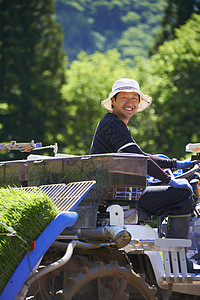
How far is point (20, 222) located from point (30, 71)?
80.8 ft

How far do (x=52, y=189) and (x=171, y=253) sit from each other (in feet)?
3.78

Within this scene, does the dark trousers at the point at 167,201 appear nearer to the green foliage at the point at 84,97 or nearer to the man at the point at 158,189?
the man at the point at 158,189

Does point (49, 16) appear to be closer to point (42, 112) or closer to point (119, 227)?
point (42, 112)

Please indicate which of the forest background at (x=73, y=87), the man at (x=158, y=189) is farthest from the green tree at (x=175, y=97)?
the man at (x=158, y=189)

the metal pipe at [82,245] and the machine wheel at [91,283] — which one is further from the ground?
the metal pipe at [82,245]

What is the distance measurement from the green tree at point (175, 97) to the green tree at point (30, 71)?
172 inches

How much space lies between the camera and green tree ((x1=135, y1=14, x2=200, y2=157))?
2433 cm

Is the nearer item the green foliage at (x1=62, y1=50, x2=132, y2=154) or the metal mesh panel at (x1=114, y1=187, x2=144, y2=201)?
the metal mesh panel at (x1=114, y1=187, x2=144, y2=201)

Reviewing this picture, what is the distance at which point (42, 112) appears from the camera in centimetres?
2739

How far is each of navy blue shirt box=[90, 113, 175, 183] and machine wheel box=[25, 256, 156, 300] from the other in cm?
82

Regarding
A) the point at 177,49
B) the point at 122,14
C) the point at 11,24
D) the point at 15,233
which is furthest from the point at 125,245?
the point at 122,14

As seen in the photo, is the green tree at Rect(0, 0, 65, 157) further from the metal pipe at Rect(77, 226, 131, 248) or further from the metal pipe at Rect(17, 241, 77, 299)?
the metal pipe at Rect(17, 241, 77, 299)

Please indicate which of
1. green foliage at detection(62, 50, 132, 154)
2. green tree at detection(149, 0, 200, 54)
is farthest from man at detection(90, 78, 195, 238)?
green tree at detection(149, 0, 200, 54)

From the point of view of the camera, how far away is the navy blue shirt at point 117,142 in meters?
5.00
